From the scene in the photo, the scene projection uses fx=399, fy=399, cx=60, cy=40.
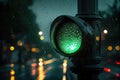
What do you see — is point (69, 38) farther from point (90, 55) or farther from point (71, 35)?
point (90, 55)

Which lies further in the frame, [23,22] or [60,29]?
[23,22]

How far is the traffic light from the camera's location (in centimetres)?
237

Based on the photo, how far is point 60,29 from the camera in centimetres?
253

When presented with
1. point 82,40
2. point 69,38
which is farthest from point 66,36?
point 82,40

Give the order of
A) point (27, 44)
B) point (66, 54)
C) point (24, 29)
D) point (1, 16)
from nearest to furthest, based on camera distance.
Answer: point (66, 54), point (1, 16), point (24, 29), point (27, 44)

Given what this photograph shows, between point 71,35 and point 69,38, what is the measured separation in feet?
0.08

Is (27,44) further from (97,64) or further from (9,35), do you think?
(97,64)

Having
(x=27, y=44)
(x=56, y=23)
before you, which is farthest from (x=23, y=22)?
(x=56, y=23)

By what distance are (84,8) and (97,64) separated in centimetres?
36

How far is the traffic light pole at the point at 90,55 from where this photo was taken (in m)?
2.42

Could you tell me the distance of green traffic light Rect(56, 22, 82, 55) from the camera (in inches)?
94.9

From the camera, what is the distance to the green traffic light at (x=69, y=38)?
2410 mm

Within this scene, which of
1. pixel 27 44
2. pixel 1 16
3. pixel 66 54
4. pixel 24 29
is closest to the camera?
pixel 66 54

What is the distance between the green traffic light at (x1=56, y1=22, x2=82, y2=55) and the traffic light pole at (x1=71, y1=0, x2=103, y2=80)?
0.22 feet
